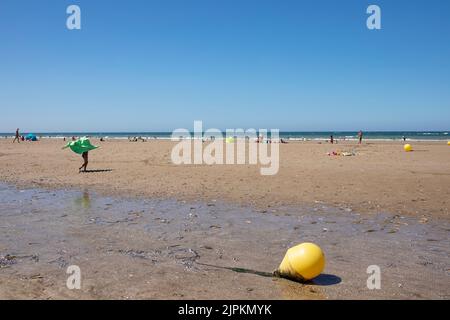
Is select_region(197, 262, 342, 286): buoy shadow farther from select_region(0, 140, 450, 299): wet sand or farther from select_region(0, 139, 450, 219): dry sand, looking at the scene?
select_region(0, 139, 450, 219): dry sand

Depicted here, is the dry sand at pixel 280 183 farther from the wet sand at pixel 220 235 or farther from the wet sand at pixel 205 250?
the wet sand at pixel 205 250

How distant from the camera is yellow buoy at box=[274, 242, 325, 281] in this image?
5.25 meters

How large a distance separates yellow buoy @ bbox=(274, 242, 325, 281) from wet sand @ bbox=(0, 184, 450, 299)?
14 cm

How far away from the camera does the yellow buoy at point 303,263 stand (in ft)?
17.2

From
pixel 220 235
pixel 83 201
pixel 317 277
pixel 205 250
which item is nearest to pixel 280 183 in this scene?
pixel 83 201

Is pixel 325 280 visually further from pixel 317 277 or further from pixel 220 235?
pixel 220 235

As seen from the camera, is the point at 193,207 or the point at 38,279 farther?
the point at 193,207

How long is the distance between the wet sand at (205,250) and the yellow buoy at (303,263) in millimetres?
135

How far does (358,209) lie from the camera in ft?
33.2

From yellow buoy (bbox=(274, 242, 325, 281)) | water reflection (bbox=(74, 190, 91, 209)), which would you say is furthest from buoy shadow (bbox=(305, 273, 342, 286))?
water reflection (bbox=(74, 190, 91, 209))
